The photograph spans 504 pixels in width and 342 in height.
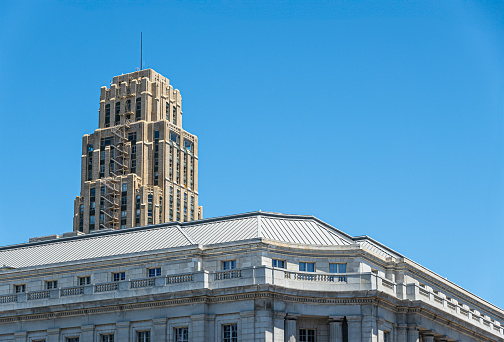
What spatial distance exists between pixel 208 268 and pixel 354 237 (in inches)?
712

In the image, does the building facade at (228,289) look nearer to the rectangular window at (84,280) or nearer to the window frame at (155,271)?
the window frame at (155,271)

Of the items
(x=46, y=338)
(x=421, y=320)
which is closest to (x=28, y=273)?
(x=46, y=338)

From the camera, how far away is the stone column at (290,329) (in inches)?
3433

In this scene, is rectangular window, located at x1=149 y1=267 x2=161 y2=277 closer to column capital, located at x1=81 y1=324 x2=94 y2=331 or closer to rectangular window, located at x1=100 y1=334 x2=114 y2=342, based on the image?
rectangular window, located at x1=100 y1=334 x2=114 y2=342

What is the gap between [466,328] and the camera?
346ft

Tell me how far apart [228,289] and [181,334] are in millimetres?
6435

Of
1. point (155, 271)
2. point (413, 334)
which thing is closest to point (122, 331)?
point (155, 271)

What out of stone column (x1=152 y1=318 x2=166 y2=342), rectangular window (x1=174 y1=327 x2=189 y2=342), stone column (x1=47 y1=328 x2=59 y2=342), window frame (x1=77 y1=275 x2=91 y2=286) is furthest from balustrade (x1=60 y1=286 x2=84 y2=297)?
rectangular window (x1=174 y1=327 x2=189 y2=342)

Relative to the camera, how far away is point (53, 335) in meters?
94.5

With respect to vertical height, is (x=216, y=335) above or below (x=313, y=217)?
below

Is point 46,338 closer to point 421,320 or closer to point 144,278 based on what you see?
point 144,278

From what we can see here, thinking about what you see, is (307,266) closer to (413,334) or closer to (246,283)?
(246,283)

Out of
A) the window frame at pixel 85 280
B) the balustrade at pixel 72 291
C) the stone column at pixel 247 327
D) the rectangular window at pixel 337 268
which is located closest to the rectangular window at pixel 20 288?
the window frame at pixel 85 280

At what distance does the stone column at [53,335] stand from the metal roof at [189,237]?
942 centimetres
